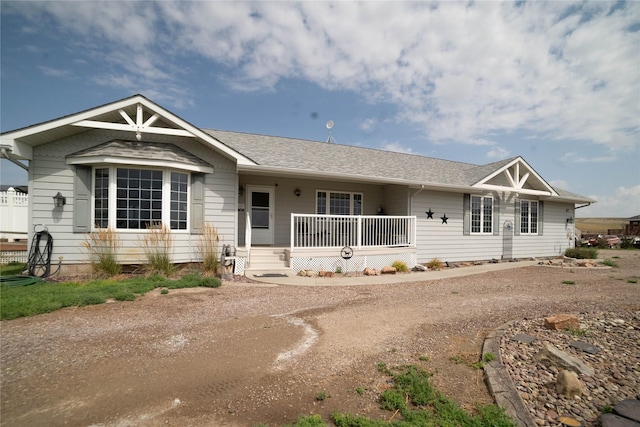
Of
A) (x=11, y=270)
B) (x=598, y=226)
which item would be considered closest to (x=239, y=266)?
(x=11, y=270)

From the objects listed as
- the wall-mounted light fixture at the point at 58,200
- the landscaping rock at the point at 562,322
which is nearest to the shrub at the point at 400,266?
the landscaping rock at the point at 562,322

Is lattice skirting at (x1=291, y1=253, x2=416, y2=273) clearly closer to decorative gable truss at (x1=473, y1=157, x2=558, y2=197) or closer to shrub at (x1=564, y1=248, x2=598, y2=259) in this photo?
decorative gable truss at (x1=473, y1=157, x2=558, y2=197)

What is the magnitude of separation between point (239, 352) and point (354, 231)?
716cm

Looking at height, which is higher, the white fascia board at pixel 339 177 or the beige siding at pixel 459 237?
the white fascia board at pixel 339 177

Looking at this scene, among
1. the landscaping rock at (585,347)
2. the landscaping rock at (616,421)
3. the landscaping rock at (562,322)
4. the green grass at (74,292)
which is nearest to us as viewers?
the landscaping rock at (616,421)

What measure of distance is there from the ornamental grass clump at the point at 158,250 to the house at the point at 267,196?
1.06 ft

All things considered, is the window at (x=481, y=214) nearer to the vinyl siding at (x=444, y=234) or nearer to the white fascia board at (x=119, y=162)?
the vinyl siding at (x=444, y=234)

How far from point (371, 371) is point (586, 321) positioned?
423 centimetres

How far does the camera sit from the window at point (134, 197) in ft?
27.1

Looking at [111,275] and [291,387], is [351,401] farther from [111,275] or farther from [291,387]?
[111,275]

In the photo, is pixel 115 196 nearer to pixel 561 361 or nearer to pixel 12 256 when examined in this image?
pixel 12 256

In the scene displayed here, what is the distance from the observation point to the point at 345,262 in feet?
33.0

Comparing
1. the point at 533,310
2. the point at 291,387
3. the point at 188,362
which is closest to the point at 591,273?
the point at 533,310

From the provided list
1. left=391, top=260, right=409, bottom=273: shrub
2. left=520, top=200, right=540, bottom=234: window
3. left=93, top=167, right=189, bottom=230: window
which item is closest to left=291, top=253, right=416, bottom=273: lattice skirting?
left=391, top=260, right=409, bottom=273: shrub
